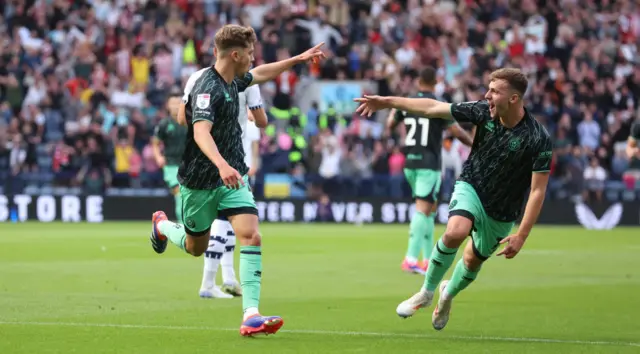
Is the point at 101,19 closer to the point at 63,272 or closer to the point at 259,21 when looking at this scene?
the point at 259,21

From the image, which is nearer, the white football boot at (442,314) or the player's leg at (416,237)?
the white football boot at (442,314)

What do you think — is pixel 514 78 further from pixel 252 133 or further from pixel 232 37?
pixel 252 133

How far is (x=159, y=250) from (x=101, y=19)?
23.1 metres

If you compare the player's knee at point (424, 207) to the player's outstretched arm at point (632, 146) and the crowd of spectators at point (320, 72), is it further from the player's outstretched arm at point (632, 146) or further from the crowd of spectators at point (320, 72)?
the crowd of spectators at point (320, 72)

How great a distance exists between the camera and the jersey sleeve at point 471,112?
8.81 meters

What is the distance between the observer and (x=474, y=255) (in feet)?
30.0

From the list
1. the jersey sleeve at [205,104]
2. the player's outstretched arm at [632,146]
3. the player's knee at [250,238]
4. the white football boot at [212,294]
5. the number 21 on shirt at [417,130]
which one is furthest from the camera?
the number 21 on shirt at [417,130]

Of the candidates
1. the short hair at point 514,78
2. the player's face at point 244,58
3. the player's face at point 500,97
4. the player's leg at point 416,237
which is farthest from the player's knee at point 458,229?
the player's leg at point 416,237

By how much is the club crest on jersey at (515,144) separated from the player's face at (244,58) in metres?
2.10

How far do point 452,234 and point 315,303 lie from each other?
273 cm

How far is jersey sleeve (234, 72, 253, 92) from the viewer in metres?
9.51

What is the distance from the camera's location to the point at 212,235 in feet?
38.9

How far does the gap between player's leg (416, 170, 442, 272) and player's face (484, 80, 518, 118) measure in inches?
250

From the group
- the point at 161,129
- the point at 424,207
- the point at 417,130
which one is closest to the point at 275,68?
the point at 424,207
